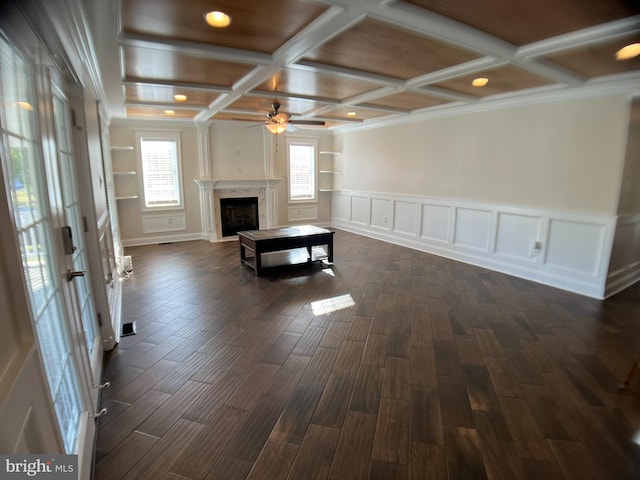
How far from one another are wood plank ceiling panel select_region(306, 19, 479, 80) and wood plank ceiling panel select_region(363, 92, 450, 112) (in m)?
1.08

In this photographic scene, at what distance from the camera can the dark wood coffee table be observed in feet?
15.7

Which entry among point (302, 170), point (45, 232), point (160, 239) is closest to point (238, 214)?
point (160, 239)

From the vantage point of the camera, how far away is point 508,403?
221cm

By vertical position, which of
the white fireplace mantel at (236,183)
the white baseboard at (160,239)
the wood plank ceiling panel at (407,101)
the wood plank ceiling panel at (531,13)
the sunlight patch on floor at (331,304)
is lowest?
the sunlight patch on floor at (331,304)

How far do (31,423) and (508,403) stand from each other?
8.18 feet

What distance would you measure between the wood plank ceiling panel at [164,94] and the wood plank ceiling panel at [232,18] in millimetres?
1613

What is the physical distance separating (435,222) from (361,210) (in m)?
2.13

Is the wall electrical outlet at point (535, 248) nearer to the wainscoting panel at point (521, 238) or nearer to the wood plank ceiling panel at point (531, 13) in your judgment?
the wainscoting panel at point (521, 238)

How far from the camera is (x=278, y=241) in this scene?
4.86 m

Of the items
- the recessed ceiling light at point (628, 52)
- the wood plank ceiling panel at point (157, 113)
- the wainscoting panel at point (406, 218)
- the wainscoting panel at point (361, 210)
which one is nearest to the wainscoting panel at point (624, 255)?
the recessed ceiling light at point (628, 52)

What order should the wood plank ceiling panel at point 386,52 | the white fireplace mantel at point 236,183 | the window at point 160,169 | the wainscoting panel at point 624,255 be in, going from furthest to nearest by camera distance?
the white fireplace mantel at point 236,183 → the window at point 160,169 → the wainscoting panel at point 624,255 → the wood plank ceiling panel at point 386,52

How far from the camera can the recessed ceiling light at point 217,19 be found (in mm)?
2332

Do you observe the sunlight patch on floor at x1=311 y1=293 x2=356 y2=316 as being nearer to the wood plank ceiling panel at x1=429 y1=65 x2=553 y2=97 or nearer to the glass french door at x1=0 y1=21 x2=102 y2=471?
the glass french door at x1=0 y1=21 x2=102 y2=471

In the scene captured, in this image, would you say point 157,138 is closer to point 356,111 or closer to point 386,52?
point 356,111
